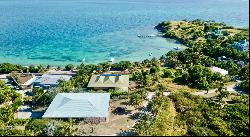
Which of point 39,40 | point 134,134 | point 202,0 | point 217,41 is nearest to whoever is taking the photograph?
point 134,134

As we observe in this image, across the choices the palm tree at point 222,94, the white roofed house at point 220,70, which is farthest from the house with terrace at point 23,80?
the white roofed house at point 220,70

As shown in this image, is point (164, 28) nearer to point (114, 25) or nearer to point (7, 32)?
point (114, 25)

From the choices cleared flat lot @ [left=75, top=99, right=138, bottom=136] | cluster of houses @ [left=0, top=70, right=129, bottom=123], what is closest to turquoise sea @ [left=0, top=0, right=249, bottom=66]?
cluster of houses @ [left=0, top=70, right=129, bottom=123]

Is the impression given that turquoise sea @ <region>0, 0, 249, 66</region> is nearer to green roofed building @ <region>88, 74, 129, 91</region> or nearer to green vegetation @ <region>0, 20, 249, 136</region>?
green vegetation @ <region>0, 20, 249, 136</region>

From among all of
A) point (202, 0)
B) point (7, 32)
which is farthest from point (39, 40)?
point (202, 0)

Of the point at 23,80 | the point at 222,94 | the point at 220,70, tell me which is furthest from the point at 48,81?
the point at 220,70

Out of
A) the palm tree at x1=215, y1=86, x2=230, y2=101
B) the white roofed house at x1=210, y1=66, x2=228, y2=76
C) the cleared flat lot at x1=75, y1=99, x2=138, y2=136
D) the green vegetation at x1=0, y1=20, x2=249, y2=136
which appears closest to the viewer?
the green vegetation at x1=0, y1=20, x2=249, y2=136
